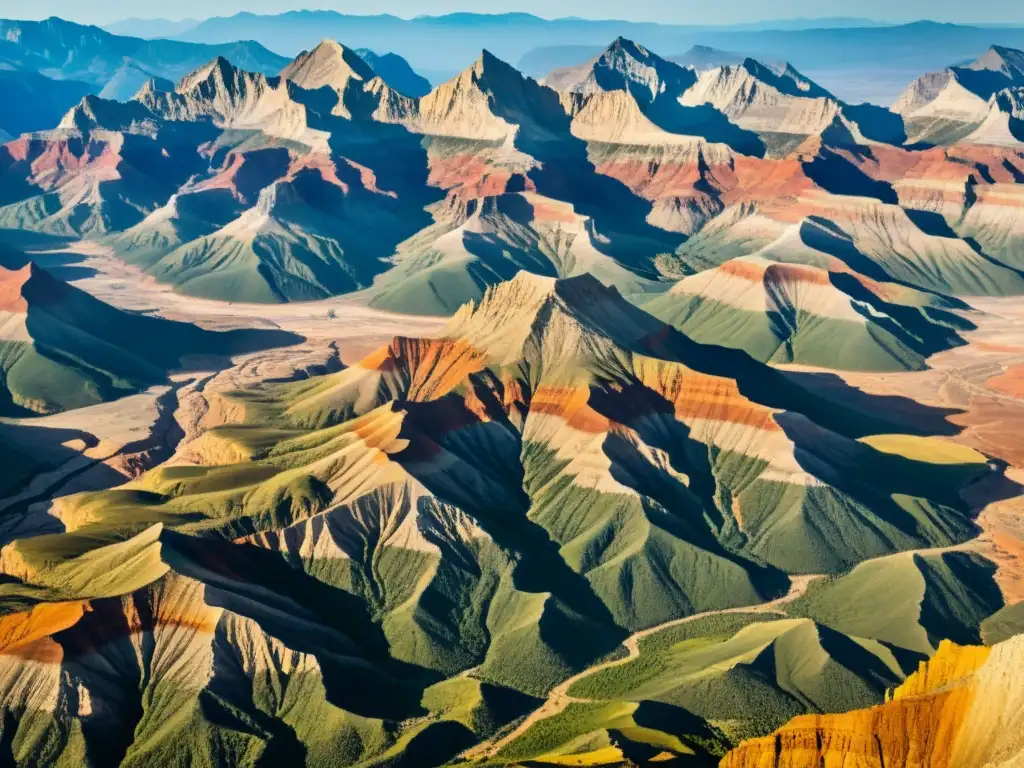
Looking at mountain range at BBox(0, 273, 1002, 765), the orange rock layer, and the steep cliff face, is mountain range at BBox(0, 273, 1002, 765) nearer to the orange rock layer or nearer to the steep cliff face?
the orange rock layer

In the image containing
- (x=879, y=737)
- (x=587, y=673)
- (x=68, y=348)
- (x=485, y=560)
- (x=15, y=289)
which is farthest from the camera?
(x=15, y=289)

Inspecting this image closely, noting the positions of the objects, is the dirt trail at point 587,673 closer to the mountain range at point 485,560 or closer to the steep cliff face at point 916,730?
the mountain range at point 485,560

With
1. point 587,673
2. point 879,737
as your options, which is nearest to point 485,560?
point 587,673

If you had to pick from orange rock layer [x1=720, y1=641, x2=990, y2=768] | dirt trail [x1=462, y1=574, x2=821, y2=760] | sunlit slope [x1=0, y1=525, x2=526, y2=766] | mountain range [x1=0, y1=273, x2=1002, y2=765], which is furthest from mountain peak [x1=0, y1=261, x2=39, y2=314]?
orange rock layer [x1=720, y1=641, x2=990, y2=768]

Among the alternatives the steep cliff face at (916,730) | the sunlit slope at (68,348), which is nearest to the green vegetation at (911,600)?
the steep cliff face at (916,730)

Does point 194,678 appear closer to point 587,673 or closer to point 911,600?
point 587,673

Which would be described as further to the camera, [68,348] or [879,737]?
[68,348]
